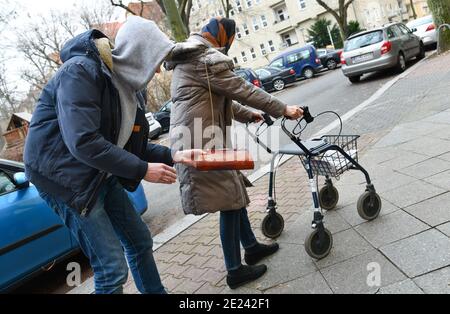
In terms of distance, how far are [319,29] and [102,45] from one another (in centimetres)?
4349

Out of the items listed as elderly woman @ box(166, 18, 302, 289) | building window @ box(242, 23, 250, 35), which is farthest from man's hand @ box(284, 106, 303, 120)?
building window @ box(242, 23, 250, 35)

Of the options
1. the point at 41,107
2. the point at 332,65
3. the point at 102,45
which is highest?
the point at 102,45

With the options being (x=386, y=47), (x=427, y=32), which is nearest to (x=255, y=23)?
(x=427, y=32)

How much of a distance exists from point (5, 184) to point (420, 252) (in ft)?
13.0

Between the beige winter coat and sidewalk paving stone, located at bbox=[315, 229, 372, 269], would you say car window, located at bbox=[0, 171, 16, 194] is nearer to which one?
the beige winter coat

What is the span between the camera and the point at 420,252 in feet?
9.40

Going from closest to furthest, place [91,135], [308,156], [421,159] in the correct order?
[91,135]
[308,156]
[421,159]

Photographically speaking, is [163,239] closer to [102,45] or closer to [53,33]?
[102,45]

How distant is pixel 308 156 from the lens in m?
3.10

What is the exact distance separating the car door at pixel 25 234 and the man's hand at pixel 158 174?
2.42 meters

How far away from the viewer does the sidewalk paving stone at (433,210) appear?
126 inches

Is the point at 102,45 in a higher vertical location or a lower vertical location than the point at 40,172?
higher
